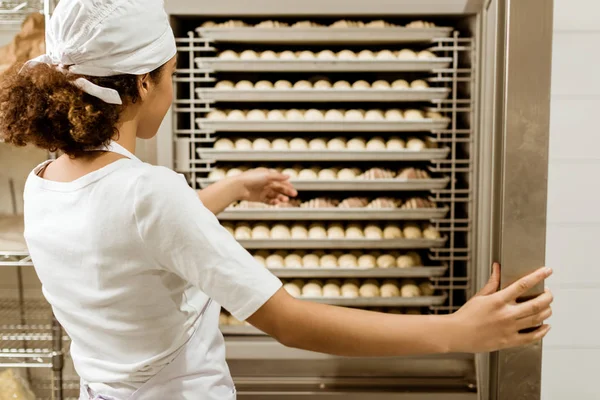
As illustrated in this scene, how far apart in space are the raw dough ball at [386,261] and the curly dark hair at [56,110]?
1037mm

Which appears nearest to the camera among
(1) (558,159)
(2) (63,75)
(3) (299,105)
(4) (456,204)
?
(2) (63,75)

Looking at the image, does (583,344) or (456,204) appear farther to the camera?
(456,204)

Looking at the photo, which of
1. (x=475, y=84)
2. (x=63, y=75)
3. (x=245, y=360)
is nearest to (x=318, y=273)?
(x=245, y=360)

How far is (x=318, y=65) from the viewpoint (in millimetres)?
1579

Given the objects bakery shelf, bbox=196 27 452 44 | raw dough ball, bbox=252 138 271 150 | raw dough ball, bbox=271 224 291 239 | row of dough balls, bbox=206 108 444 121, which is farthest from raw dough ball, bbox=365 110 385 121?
raw dough ball, bbox=271 224 291 239

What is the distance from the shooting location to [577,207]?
1557 millimetres

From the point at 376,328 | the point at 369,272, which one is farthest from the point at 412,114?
the point at 376,328

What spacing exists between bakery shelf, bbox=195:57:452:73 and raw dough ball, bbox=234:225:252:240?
47cm

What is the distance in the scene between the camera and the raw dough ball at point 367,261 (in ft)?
5.43

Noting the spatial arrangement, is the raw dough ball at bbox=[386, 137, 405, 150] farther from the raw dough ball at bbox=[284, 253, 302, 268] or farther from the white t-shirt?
the white t-shirt

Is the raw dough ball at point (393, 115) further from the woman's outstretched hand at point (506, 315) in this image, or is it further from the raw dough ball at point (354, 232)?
the woman's outstretched hand at point (506, 315)

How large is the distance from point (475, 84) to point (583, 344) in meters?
0.81

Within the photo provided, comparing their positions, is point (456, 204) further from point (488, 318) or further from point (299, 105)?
point (488, 318)

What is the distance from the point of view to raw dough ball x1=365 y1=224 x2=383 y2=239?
1.64m
